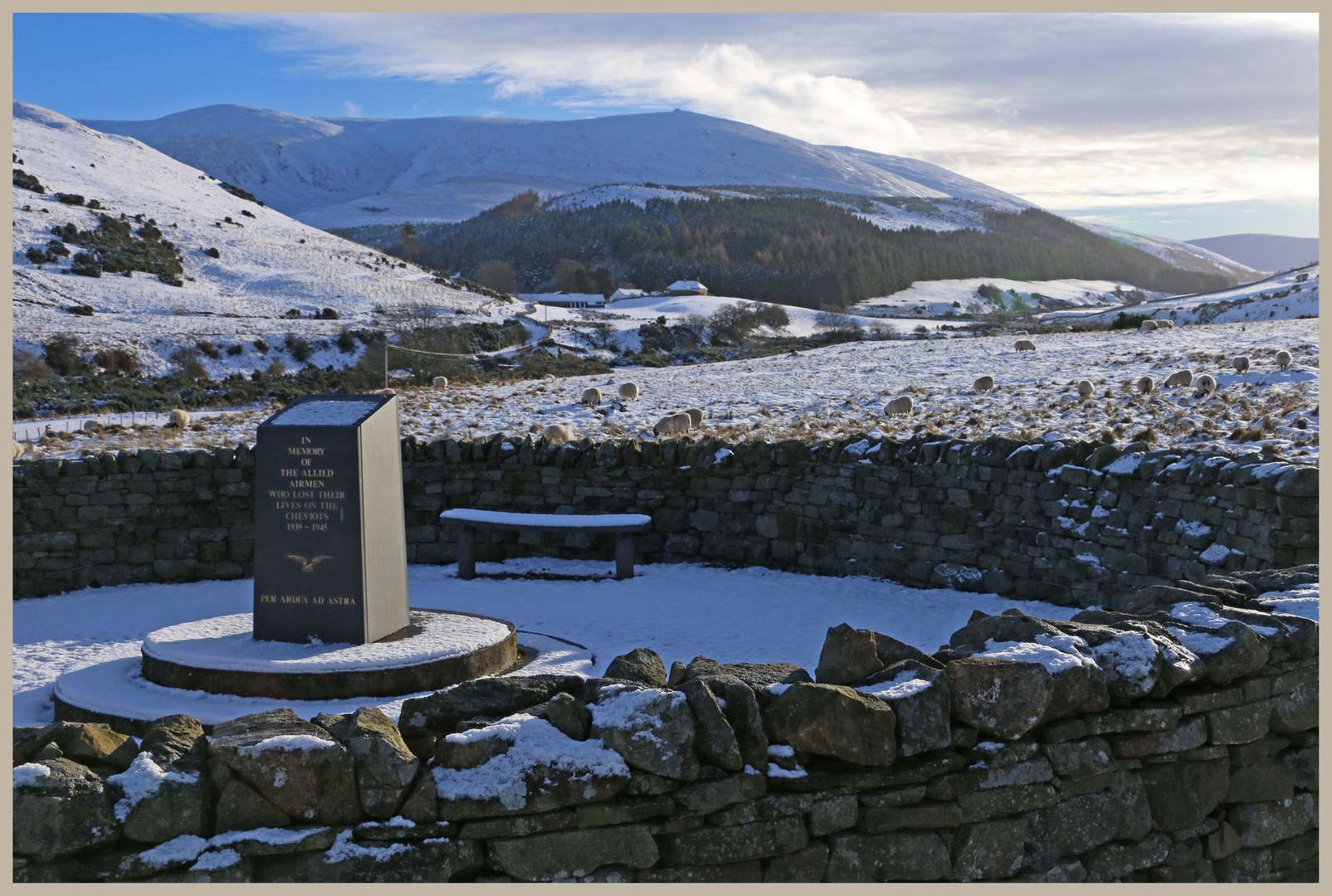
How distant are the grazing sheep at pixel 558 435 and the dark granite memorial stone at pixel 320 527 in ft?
15.1

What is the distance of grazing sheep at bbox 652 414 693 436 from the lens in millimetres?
12422

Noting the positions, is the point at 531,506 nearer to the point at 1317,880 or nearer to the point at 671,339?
the point at 1317,880

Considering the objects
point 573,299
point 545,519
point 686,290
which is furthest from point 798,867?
point 686,290

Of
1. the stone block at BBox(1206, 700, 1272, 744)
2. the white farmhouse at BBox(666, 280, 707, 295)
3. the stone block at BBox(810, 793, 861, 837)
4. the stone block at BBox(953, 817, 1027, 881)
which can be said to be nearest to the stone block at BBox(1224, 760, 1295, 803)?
the stone block at BBox(1206, 700, 1272, 744)

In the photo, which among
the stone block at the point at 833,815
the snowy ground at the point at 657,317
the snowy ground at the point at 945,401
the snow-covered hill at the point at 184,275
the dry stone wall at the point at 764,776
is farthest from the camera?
the snowy ground at the point at 657,317

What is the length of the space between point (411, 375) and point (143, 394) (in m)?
6.55

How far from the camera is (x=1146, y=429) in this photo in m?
9.59

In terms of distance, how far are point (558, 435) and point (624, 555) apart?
1.98 m

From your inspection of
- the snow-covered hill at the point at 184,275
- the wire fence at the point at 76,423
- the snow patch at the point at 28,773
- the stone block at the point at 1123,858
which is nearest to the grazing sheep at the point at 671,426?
the wire fence at the point at 76,423

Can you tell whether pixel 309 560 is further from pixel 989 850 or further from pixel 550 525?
pixel 989 850

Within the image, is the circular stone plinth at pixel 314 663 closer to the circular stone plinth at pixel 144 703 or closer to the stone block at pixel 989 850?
the circular stone plinth at pixel 144 703

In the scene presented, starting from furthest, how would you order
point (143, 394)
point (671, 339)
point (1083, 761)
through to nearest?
1. point (671, 339)
2. point (143, 394)
3. point (1083, 761)

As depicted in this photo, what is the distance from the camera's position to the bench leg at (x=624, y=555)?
1015 cm

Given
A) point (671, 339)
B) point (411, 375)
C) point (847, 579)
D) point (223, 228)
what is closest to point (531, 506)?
point (847, 579)
